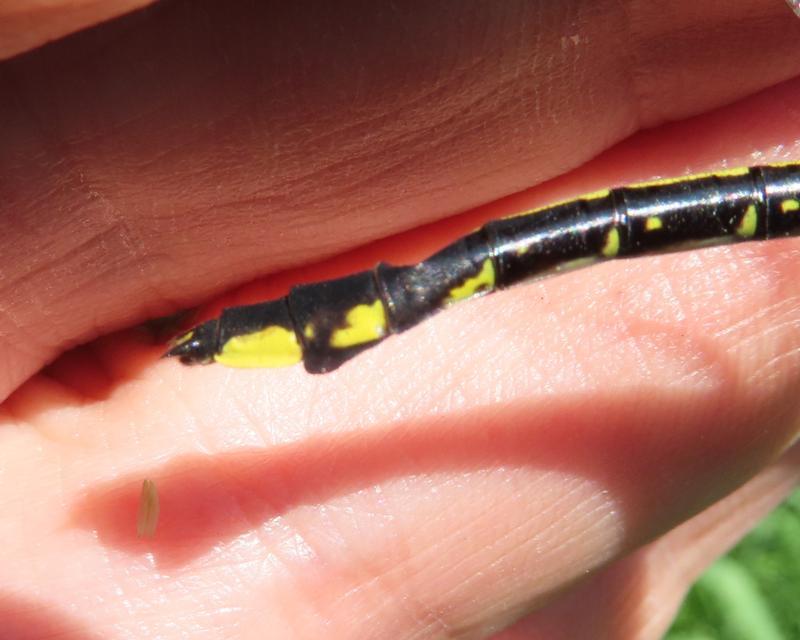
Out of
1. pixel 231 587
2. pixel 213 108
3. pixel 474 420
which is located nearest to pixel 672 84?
pixel 474 420

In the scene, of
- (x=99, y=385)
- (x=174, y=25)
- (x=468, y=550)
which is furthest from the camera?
→ (x=99, y=385)

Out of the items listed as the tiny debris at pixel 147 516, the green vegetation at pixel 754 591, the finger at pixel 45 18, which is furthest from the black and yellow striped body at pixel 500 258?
the green vegetation at pixel 754 591

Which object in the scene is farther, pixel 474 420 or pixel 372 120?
pixel 474 420

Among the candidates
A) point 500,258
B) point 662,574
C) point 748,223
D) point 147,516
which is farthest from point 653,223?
point 662,574

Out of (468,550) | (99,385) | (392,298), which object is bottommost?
(468,550)

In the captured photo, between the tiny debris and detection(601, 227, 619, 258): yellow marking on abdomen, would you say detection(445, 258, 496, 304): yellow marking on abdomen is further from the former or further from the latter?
the tiny debris

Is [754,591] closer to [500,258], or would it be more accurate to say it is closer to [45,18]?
[500,258]

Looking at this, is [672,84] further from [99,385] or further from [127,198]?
[99,385]
